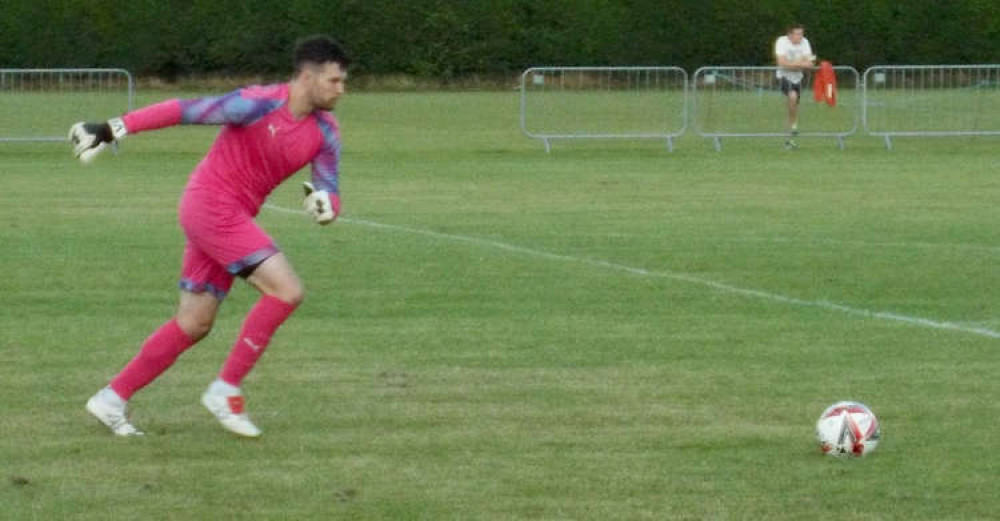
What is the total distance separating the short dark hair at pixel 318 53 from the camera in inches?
359

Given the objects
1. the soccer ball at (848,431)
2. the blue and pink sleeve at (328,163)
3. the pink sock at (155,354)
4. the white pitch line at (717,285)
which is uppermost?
the blue and pink sleeve at (328,163)

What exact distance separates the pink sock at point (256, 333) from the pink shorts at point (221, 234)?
0.19 metres

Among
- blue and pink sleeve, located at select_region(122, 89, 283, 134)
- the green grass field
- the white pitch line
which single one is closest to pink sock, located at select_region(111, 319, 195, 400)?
the green grass field

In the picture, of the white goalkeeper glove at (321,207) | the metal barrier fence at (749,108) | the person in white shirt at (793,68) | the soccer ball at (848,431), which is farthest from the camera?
the person in white shirt at (793,68)

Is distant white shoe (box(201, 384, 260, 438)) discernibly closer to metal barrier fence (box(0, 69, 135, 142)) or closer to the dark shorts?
metal barrier fence (box(0, 69, 135, 142))

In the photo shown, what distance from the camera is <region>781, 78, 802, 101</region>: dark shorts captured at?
3109 centimetres

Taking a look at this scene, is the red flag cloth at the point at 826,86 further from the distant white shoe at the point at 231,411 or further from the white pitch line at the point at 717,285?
the distant white shoe at the point at 231,411

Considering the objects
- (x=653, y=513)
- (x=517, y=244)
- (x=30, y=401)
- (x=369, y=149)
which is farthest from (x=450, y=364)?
(x=369, y=149)

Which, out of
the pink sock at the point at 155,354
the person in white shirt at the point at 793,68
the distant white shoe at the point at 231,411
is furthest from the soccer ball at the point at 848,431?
the person in white shirt at the point at 793,68

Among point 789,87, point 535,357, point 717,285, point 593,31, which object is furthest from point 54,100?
point 593,31

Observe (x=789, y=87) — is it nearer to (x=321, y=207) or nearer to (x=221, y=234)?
(x=321, y=207)

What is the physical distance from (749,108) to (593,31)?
18.1 m

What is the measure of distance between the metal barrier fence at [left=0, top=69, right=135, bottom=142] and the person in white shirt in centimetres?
930

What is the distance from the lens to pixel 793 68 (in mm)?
31141
